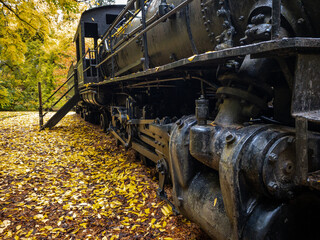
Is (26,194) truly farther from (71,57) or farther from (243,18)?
(71,57)

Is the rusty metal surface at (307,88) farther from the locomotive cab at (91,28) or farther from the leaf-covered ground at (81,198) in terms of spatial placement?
the locomotive cab at (91,28)

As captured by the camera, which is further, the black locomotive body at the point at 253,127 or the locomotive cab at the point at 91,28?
the locomotive cab at the point at 91,28

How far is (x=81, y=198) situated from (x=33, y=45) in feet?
58.9

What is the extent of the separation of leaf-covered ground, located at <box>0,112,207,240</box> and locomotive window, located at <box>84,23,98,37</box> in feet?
14.1

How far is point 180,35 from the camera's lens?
9.84 feet

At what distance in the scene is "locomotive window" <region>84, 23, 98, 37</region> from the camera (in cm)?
838

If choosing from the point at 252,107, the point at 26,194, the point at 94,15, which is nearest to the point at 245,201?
the point at 252,107

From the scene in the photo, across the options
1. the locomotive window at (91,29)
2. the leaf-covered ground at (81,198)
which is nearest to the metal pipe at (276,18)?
the leaf-covered ground at (81,198)

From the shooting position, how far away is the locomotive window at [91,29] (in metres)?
8.38

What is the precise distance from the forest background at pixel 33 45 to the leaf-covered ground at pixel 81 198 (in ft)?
11.4

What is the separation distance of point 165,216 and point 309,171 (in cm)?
179

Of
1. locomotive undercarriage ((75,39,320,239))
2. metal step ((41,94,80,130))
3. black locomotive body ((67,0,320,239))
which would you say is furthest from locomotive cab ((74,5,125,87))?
locomotive undercarriage ((75,39,320,239))

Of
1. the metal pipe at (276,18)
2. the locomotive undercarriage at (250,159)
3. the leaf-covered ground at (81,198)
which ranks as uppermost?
the metal pipe at (276,18)

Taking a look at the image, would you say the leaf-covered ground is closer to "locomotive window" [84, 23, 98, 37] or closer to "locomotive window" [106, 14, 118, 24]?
"locomotive window" [84, 23, 98, 37]
